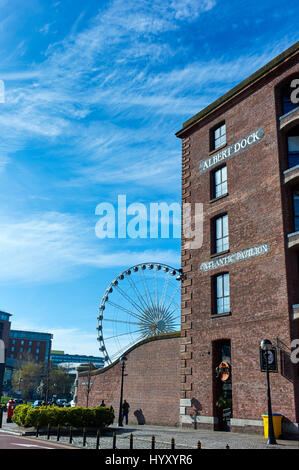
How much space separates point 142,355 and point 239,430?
37.4ft

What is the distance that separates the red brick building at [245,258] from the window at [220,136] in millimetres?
74

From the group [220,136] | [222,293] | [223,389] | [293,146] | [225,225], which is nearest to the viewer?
[293,146]

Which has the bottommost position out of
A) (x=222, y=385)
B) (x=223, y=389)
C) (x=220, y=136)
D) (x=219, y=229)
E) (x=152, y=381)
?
(x=223, y=389)

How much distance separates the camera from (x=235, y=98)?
2650 cm

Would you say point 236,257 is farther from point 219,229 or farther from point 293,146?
point 293,146

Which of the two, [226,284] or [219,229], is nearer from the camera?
[226,284]

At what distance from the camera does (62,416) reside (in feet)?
72.0

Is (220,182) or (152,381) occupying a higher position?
(220,182)

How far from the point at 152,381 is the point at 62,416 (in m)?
9.29

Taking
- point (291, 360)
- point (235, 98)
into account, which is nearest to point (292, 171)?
point (235, 98)

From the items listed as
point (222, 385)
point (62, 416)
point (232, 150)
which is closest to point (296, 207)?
point (232, 150)

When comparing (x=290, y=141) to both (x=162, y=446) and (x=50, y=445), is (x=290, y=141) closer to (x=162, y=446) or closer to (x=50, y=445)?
(x=162, y=446)

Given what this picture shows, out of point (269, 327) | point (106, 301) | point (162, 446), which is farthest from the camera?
point (106, 301)

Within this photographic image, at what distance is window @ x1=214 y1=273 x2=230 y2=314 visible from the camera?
2445cm
